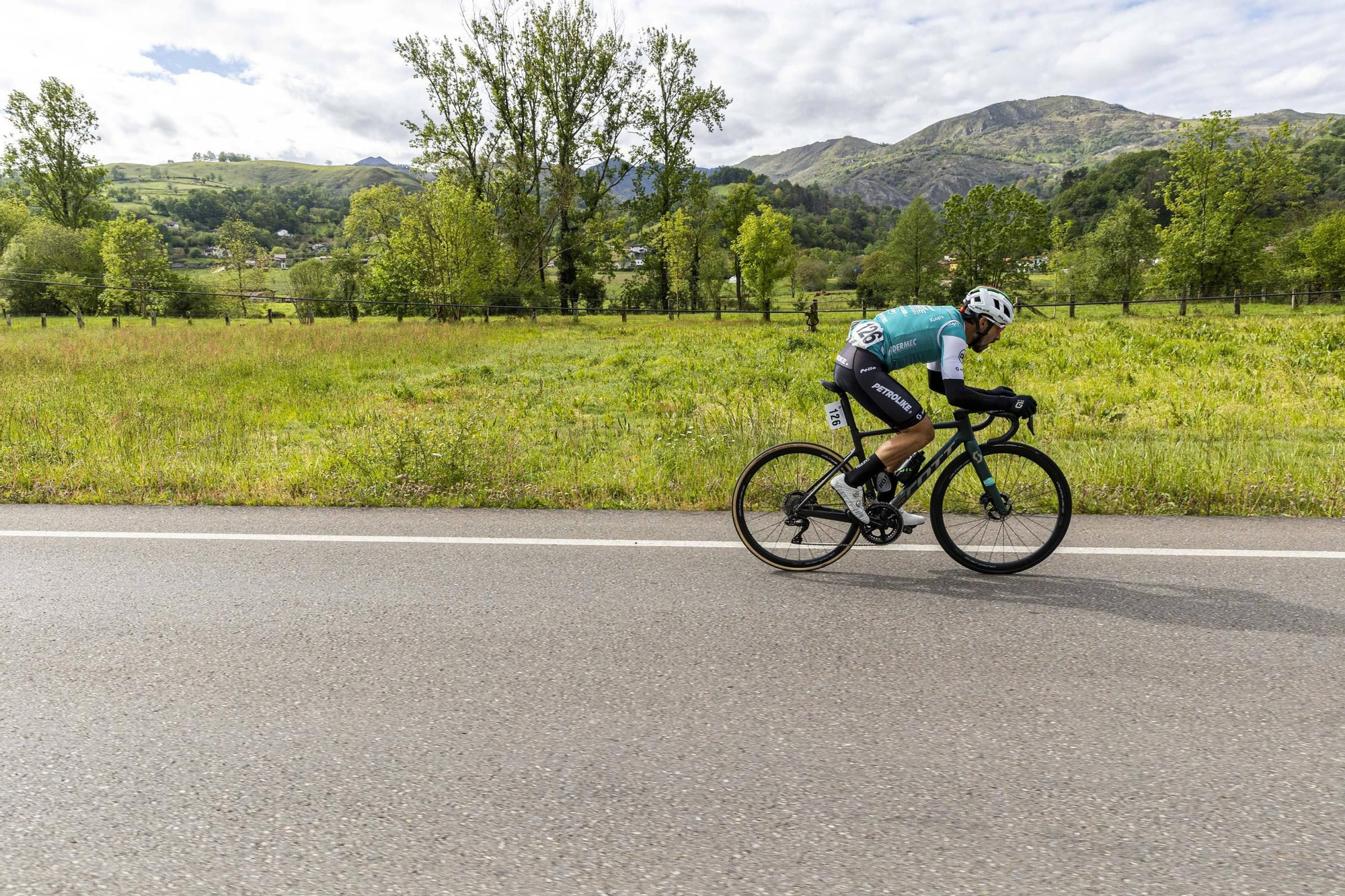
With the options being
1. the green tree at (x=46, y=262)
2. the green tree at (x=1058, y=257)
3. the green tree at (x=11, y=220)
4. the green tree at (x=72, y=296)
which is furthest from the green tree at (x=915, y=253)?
the green tree at (x=11, y=220)

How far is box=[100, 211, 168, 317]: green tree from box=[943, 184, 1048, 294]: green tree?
201ft

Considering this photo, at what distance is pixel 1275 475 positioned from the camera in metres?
6.70

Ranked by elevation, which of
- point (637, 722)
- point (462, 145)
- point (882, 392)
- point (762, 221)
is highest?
point (462, 145)

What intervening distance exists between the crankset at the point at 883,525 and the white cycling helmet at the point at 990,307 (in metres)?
1.37

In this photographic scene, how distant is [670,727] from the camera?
9.98 ft

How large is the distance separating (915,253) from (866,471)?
67.7 meters

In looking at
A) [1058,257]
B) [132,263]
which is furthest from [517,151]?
[1058,257]

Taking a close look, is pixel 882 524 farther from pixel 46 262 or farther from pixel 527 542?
pixel 46 262

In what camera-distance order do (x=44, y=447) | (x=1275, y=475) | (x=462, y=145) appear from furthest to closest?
(x=462, y=145), (x=44, y=447), (x=1275, y=475)

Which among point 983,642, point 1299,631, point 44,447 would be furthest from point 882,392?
point 44,447

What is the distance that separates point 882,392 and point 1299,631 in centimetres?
249

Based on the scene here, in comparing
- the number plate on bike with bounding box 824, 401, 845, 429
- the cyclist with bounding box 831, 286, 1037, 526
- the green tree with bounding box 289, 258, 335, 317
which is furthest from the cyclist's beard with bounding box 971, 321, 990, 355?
the green tree with bounding box 289, 258, 335, 317

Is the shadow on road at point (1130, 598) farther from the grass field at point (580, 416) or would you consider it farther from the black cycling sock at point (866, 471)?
the grass field at point (580, 416)

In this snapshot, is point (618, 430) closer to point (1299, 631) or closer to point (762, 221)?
point (1299, 631)
